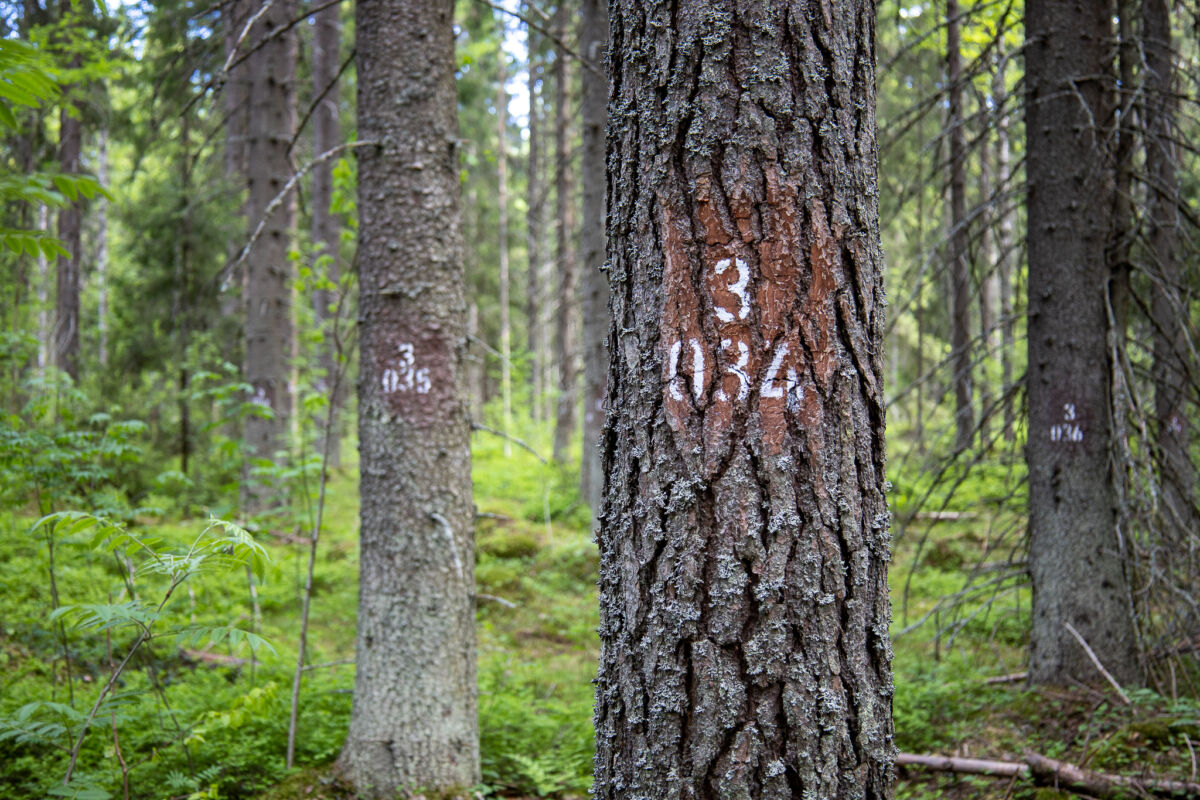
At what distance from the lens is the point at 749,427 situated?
1.59 metres

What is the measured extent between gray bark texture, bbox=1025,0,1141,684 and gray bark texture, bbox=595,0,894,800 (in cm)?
332

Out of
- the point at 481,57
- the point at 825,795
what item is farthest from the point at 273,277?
the point at 481,57

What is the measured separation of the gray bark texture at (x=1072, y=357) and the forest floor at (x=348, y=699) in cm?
28

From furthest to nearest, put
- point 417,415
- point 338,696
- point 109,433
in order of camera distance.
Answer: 1. point 338,696
2. point 109,433
3. point 417,415

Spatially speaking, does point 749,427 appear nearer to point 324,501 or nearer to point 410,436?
point 410,436

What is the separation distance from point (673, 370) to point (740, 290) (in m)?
0.22

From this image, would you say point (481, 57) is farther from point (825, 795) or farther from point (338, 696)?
point (825, 795)

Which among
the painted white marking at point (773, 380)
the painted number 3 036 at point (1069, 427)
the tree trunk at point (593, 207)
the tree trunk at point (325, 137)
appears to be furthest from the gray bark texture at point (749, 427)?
the tree trunk at point (325, 137)

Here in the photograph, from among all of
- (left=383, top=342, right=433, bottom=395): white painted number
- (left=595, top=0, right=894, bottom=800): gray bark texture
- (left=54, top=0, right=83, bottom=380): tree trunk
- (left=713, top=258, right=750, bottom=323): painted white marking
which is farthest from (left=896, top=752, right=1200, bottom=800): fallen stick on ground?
(left=54, top=0, right=83, bottom=380): tree trunk

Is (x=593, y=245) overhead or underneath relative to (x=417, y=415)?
overhead

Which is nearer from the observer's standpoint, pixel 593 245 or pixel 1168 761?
pixel 1168 761

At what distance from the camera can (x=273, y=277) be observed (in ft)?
31.0

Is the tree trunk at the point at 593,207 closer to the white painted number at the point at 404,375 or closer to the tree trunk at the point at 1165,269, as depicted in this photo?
the white painted number at the point at 404,375

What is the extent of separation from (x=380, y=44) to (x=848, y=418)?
3.38 meters
